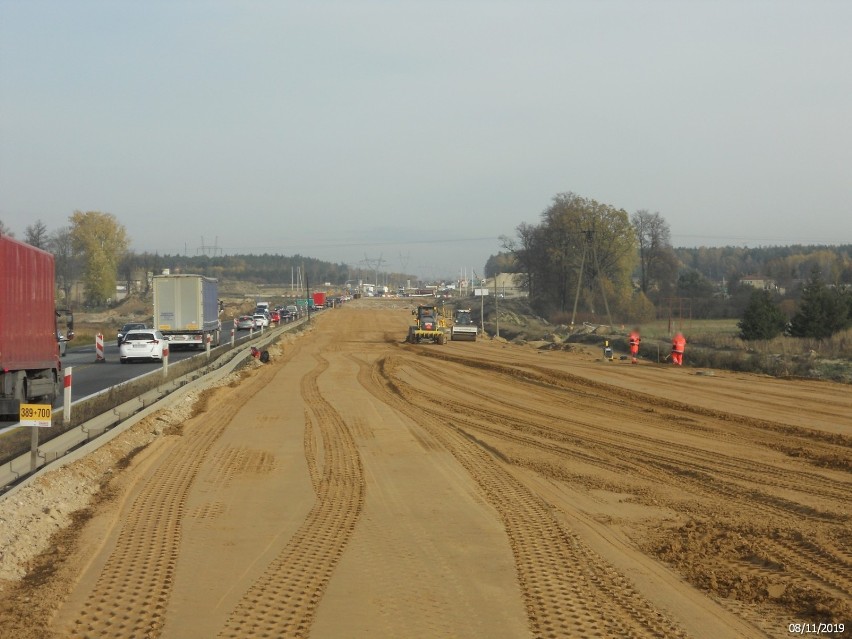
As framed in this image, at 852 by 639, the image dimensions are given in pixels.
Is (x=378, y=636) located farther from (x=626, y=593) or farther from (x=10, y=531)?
(x=10, y=531)

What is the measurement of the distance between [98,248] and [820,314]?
9435 centimetres

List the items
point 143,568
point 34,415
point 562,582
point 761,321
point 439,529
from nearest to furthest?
point 562,582
point 143,568
point 439,529
point 34,415
point 761,321

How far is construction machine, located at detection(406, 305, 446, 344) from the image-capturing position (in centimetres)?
5594

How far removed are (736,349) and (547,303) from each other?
59.1 meters

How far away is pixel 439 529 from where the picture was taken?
9508 mm

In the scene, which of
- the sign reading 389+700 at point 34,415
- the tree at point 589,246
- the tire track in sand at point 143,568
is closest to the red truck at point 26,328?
the sign reading 389+700 at point 34,415

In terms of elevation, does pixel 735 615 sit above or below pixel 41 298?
below

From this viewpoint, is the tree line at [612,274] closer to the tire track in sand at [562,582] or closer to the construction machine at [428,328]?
the construction machine at [428,328]

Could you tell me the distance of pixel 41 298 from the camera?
18500 mm

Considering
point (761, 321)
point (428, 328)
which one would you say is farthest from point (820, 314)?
point (428, 328)

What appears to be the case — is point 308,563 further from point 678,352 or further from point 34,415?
point 678,352

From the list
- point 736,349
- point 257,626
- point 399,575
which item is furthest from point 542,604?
point 736,349
